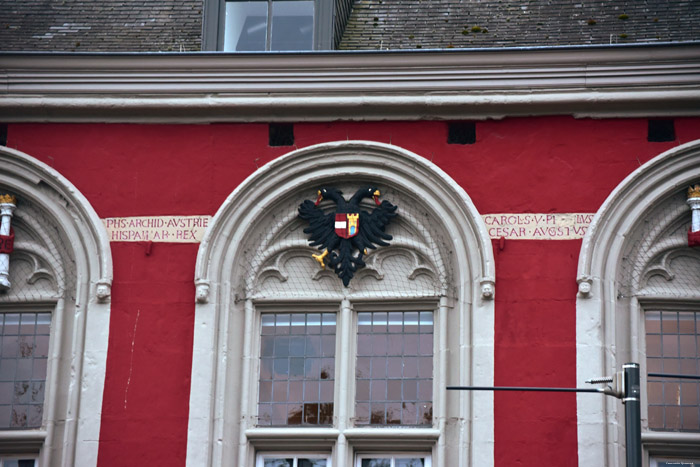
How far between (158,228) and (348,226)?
7.42ft

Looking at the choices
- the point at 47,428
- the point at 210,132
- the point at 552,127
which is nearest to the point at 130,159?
the point at 210,132

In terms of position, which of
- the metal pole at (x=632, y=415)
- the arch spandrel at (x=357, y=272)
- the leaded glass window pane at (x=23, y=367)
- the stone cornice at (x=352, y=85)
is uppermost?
the stone cornice at (x=352, y=85)

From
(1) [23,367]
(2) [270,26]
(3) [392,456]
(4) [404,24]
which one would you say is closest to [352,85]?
(2) [270,26]

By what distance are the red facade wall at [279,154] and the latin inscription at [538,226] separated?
0.08 metres

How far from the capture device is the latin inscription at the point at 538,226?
1688 centimetres

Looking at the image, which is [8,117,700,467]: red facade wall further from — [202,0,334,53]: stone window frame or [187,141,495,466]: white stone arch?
[202,0,334,53]: stone window frame

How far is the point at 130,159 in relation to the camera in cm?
1783

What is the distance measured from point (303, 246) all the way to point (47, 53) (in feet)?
12.7

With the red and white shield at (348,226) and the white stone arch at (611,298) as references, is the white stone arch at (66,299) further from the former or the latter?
the white stone arch at (611,298)

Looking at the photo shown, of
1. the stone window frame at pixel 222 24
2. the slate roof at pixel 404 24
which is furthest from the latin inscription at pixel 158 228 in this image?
the slate roof at pixel 404 24

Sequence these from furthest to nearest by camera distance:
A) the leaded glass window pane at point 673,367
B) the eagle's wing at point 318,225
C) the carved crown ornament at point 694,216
→ the eagle's wing at point 318,225 → the carved crown ornament at point 694,216 → the leaded glass window pane at point 673,367

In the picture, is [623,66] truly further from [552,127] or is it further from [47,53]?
[47,53]

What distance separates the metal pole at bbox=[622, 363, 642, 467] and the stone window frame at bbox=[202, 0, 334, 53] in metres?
6.77

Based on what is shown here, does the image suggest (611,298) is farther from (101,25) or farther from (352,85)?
(101,25)
